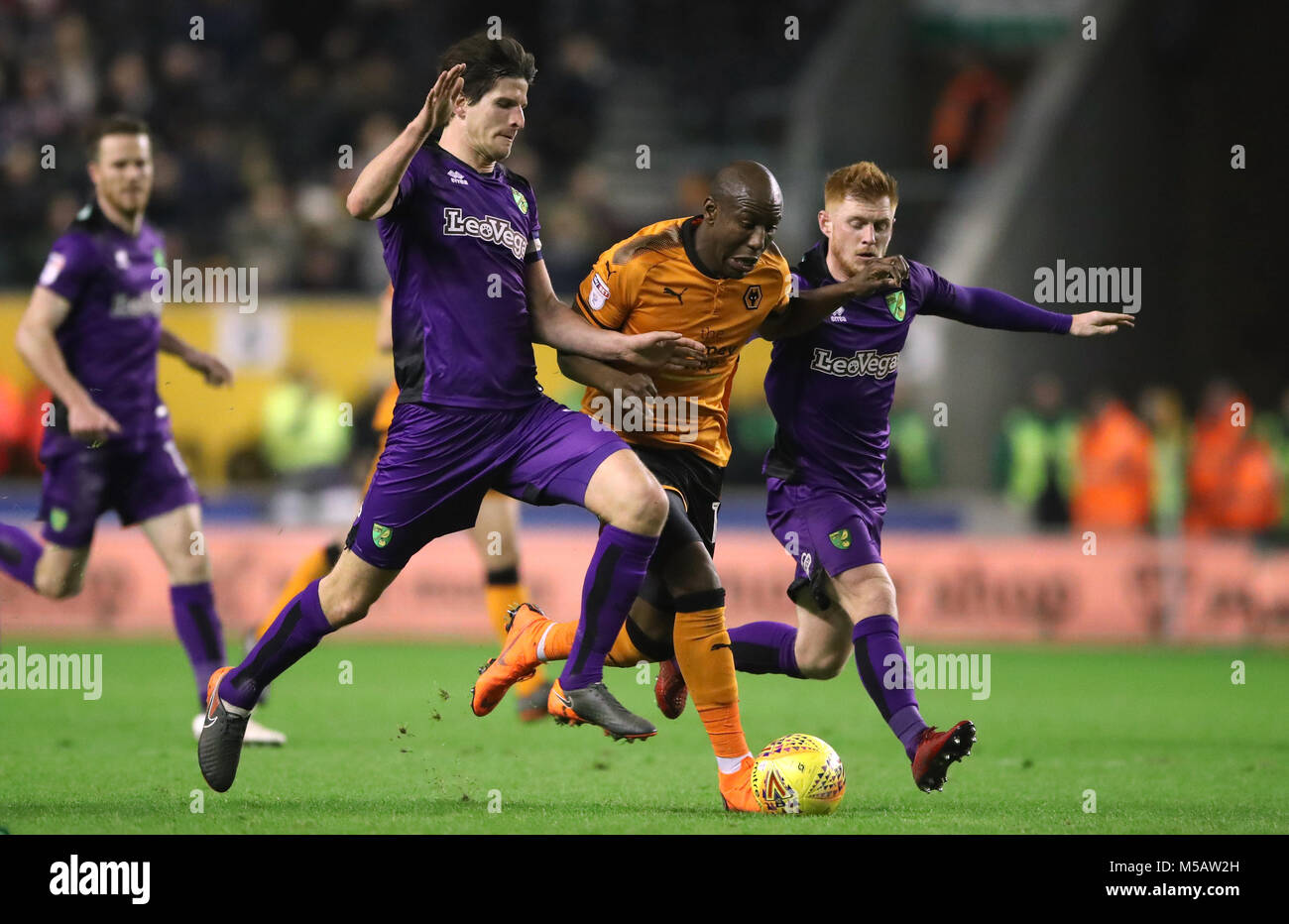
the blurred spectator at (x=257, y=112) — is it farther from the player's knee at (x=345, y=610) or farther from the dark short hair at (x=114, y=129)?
the player's knee at (x=345, y=610)

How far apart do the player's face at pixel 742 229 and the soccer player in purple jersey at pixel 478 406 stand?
51cm

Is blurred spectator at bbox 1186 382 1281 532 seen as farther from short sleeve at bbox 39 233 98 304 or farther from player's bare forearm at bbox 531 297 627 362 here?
short sleeve at bbox 39 233 98 304

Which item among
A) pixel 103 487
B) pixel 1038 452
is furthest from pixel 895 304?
pixel 1038 452

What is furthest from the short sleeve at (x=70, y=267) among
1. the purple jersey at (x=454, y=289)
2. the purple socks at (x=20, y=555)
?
the purple jersey at (x=454, y=289)

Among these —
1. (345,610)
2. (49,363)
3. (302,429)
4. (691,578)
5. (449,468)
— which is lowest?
(345,610)

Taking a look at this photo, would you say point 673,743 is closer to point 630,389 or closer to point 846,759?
point 846,759

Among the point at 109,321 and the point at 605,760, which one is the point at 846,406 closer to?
the point at 605,760

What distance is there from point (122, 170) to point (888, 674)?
4140 millimetres

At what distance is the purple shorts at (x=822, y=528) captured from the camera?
7133mm

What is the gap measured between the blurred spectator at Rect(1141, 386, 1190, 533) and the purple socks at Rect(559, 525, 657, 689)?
11.5 metres

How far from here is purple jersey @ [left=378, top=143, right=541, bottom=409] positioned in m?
6.24

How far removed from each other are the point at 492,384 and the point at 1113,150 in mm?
15897

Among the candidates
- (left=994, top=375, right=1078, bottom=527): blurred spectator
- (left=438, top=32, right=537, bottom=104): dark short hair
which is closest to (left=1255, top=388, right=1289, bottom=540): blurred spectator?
(left=994, top=375, right=1078, bottom=527): blurred spectator

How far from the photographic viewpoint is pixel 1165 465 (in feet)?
57.6
